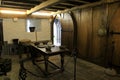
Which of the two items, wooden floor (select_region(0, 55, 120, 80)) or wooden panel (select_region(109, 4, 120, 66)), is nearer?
wooden floor (select_region(0, 55, 120, 80))

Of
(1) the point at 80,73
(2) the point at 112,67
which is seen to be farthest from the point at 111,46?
(1) the point at 80,73

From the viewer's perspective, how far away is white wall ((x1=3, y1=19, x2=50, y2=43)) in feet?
19.0

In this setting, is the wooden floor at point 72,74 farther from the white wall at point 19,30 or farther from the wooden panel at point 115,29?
the white wall at point 19,30

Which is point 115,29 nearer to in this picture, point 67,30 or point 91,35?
point 91,35

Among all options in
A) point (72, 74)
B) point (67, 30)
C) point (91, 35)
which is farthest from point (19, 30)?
point (72, 74)

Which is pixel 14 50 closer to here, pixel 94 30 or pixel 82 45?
pixel 82 45

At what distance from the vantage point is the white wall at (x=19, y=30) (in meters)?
5.79

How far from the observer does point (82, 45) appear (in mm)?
4969

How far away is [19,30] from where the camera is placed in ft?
20.1

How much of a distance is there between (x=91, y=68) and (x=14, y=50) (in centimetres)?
386

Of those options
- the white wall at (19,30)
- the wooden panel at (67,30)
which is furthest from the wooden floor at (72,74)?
the white wall at (19,30)

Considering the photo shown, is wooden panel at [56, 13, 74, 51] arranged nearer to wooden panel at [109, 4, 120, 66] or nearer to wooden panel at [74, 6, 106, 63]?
wooden panel at [74, 6, 106, 63]

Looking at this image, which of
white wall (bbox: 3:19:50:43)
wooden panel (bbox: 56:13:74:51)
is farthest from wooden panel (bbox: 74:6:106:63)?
white wall (bbox: 3:19:50:43)

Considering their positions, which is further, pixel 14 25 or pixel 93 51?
pixel 14 25
